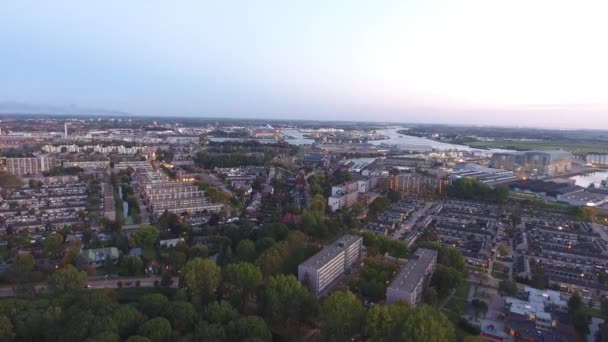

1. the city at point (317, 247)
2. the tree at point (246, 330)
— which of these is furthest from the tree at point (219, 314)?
the tree at point (246, 330)

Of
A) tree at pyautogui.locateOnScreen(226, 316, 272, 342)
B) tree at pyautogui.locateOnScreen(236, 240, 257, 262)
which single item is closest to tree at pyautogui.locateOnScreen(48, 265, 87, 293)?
tree at pyautogui.locateOnScreen(236, 240, 257, 262)

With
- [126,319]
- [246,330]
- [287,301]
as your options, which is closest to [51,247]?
[126,319]

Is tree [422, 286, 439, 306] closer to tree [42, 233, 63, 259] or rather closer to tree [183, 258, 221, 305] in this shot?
tree [183, 258, 221, 305]

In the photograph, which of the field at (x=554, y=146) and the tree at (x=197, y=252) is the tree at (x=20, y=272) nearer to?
the tree at (x=197, y=252)

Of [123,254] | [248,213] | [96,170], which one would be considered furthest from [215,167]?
[123,254]

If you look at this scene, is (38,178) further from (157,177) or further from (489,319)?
(489,319)

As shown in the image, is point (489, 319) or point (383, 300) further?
point (383, 300)
